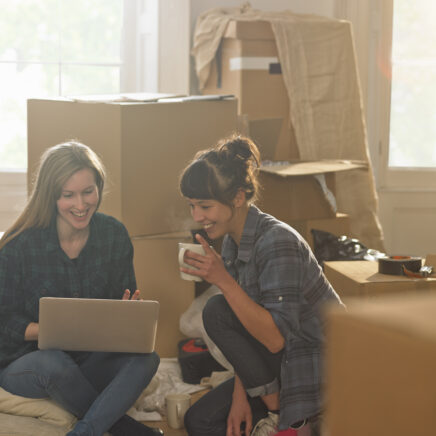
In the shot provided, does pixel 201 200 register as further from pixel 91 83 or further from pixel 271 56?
pixel 91 83

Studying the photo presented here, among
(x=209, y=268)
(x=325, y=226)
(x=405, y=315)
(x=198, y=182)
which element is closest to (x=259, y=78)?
(x=325, y=226)

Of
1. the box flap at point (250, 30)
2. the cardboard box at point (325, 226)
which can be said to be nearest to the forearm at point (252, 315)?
the cardboard box at point (325, 226)

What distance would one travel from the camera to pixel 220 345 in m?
1.69

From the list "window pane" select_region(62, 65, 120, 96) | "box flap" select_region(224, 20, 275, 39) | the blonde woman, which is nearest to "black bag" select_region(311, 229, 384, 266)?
the blonde woman

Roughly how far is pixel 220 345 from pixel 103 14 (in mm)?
2013

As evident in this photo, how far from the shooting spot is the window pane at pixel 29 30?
3.13 meters

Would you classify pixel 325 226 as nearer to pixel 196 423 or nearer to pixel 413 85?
pixel 196 423

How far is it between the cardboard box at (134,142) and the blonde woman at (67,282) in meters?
0.33

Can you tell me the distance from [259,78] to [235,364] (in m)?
1.39

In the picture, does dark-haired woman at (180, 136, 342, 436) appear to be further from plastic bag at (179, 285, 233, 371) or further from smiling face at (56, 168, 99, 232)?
plastic bag at (179, 285, 233, 371)

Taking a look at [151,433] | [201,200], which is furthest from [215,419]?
[201,200]

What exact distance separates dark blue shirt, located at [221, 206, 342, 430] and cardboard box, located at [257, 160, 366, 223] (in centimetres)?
74

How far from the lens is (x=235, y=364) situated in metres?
1.66

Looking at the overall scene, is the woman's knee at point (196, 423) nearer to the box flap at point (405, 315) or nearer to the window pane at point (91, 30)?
the box flap at point (405, 315)
